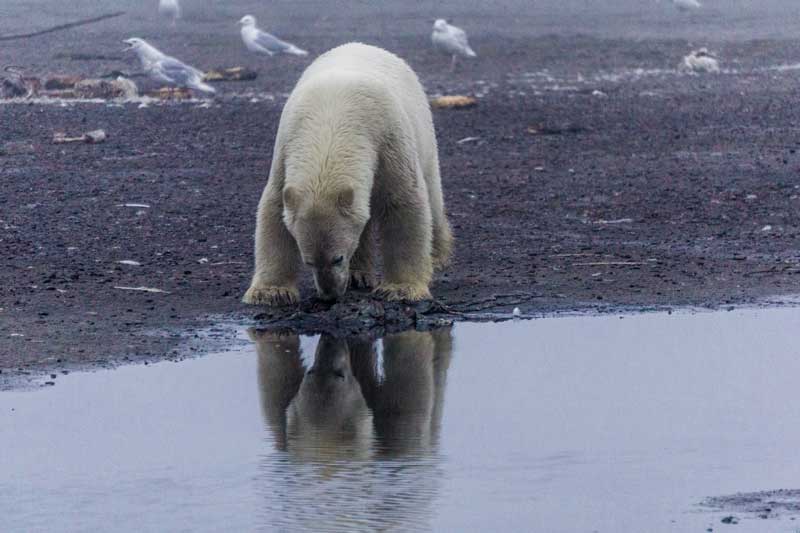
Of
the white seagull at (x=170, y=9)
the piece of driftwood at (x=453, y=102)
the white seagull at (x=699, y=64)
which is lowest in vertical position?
the piece of driftwood at (x=453, y=102)

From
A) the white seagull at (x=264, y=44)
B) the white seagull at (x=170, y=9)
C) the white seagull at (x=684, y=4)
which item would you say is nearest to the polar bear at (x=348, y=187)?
the white seagull at (x=264, y=44)

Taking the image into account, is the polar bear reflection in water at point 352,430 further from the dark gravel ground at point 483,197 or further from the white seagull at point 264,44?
the white seagull at point 264,44

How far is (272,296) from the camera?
26.5 ft

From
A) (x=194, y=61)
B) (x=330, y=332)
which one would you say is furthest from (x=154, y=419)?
(x=194, y=61)

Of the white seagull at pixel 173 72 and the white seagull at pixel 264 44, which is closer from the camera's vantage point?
the white seagull at pixel 173 72

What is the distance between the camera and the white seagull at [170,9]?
78.1 ft

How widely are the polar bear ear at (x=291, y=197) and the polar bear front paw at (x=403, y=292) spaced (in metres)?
0.95

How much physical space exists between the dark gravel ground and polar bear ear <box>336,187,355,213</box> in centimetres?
89

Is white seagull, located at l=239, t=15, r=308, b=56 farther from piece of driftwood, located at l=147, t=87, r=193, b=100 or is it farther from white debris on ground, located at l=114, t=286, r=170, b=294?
white debris on ground, located at l=114, t=286, r=170, b=294

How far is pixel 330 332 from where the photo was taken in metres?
7.58

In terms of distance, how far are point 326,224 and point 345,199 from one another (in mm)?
141

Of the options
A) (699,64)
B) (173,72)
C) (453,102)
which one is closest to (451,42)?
(699,64)

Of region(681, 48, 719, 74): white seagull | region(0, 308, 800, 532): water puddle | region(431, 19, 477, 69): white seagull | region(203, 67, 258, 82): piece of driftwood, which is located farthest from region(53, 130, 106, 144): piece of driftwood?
region(681, 48, 719, 74): white seagull

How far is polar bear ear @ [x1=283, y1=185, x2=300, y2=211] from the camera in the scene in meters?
7.36
